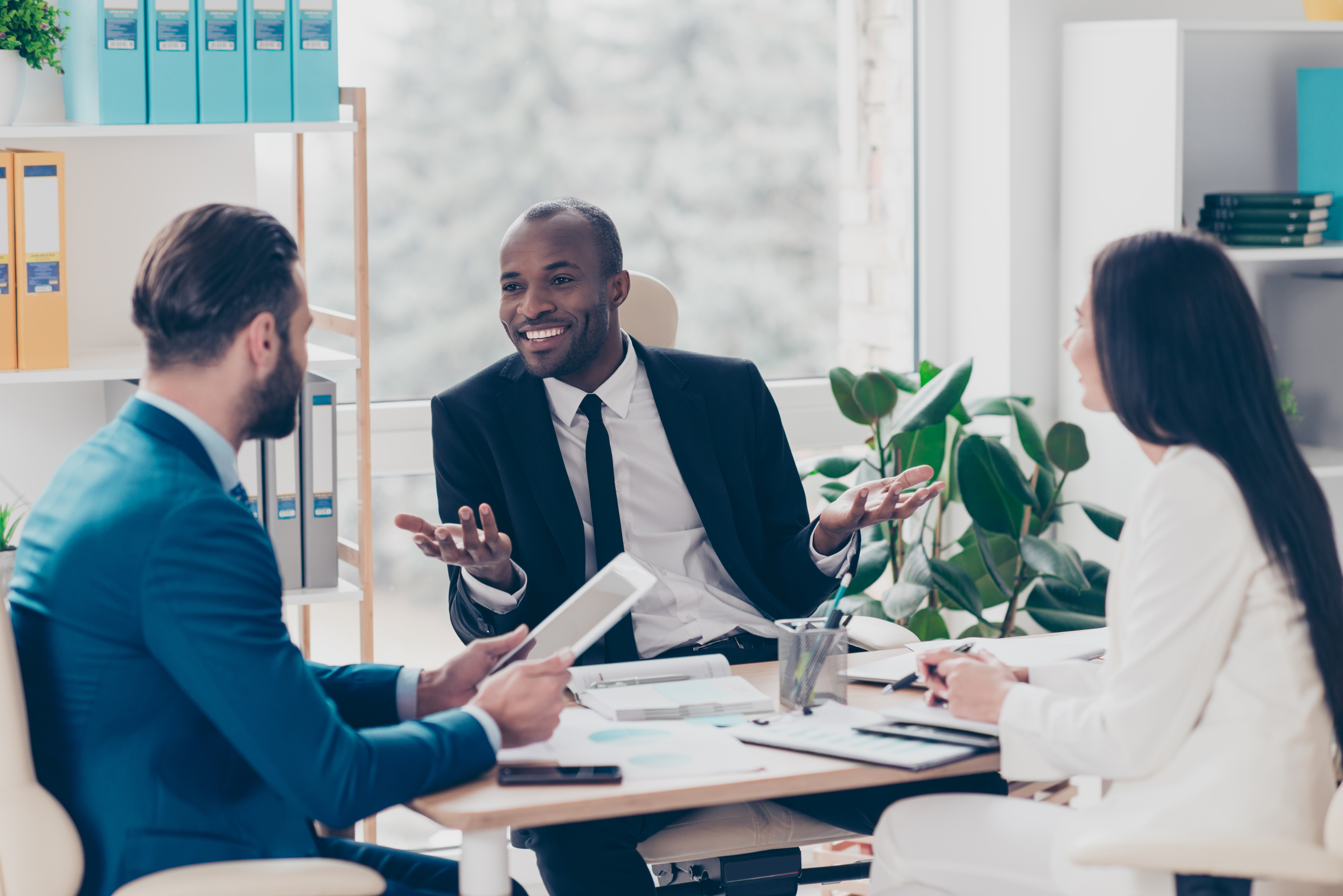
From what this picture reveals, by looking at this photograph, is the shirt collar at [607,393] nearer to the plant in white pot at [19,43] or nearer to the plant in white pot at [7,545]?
the plant in white pot at [7,545]

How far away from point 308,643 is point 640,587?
4.57 ft

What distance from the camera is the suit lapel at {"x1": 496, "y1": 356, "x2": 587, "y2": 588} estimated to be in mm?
2354

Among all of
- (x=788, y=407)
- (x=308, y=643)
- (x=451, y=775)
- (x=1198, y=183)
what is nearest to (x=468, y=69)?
(x=788, y=407)

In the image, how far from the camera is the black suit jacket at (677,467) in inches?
92.7

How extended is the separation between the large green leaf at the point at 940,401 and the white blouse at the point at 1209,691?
5.41 ft

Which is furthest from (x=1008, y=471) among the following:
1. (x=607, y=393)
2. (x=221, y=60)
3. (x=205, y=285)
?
(x=205, y=285)

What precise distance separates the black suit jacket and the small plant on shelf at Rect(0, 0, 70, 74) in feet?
3.00

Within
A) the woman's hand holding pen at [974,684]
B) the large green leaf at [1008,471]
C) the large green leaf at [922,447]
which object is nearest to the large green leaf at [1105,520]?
the large green leaf at [1008,471]

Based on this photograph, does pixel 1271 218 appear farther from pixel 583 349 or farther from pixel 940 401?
pixel 583 349

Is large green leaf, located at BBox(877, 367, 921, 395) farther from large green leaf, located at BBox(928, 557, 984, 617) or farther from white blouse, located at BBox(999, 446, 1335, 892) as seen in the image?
white blouse, located at BBox(999, 446, 1335, 892)

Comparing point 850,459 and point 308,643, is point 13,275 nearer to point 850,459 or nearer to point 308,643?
point 308,643

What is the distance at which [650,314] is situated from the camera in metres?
2.78

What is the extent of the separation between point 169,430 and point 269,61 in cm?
123

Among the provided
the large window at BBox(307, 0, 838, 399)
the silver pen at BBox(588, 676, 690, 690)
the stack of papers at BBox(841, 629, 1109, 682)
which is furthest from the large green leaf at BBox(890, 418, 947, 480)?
the silver pen at BBox(588, 676, 690, 690)
